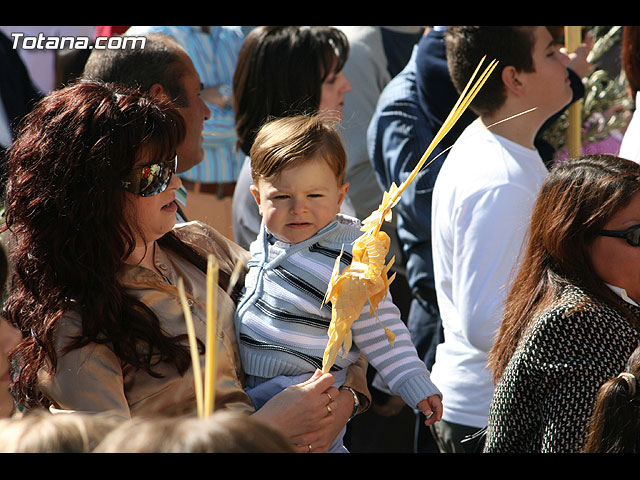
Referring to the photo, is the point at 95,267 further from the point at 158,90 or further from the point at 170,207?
the point at 158,90

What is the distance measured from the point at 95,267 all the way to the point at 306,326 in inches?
23.8

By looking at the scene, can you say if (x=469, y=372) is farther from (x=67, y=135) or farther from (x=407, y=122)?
(x=67, y=135)

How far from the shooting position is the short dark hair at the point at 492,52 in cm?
307

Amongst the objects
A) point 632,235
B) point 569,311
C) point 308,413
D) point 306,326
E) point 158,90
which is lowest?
point 308,413

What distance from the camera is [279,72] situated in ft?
11.8

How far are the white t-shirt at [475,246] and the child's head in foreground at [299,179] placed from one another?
67 cm

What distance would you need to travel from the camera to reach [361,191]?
4402 millimetres

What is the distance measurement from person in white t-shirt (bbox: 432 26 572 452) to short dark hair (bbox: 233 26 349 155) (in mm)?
653

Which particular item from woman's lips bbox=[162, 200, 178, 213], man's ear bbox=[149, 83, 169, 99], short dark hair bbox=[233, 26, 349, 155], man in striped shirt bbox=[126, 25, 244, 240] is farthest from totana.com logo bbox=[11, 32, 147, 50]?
woman's lips bbox=[162, 200, 178, 213]

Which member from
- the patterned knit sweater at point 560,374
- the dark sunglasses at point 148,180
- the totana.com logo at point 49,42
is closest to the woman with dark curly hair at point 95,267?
the dark sunglasses at point 148,180

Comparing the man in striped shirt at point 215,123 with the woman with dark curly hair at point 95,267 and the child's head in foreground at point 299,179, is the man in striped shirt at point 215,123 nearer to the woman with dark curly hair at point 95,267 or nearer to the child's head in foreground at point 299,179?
the child's head in foreground at point 299,179

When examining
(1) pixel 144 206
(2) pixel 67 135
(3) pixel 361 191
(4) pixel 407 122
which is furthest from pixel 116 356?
(3) pixel 361 191

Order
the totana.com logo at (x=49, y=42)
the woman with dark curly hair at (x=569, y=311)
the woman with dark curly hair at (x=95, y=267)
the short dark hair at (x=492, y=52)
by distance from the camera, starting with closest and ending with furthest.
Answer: the woman with dark curly hair at (x=95, y=267)
the woman with dark curly hair at (x=569, y=311)
the short dark hair at (x=492, y=52)
the totana.com logo at (x=49, y=42)

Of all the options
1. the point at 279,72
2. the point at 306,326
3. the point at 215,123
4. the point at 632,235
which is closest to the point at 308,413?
the point at 306,326
